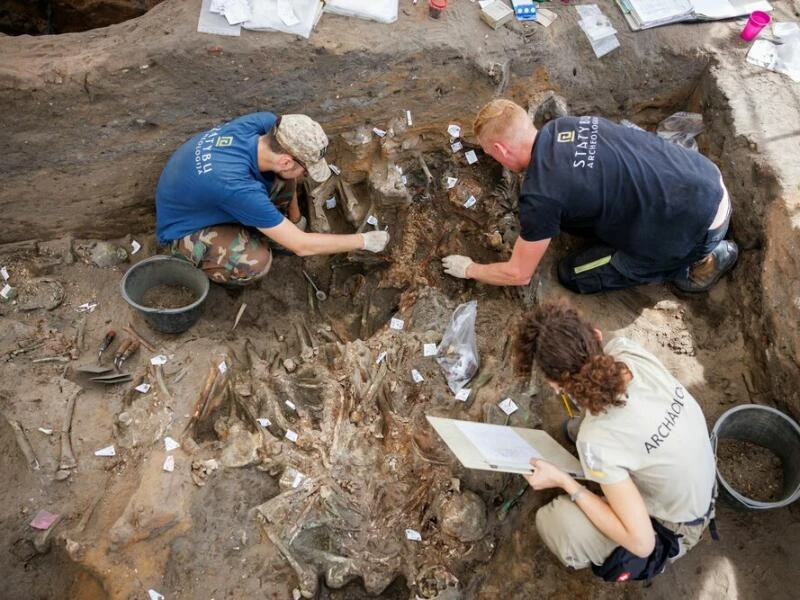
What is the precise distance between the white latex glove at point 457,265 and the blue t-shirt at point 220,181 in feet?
3.68

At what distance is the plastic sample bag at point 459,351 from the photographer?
3.94 m

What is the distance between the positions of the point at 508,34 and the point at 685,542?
136 inches

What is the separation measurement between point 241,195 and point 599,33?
9.55ft

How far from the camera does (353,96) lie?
14.7ft

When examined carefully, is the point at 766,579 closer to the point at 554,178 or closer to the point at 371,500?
the point at 371,500

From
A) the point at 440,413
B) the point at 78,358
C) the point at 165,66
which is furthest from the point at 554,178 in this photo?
the point at 78,358

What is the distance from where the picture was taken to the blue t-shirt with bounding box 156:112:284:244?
12.3 feet

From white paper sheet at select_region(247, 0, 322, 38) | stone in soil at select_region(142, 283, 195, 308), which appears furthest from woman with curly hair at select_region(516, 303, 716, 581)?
white paper sheet at select_region(247, 0, 322, 38)

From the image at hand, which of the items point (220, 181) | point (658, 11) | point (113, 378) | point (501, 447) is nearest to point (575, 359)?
point (501, 447)

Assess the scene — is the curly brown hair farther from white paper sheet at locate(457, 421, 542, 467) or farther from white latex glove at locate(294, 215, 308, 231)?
white latex glove at locate(294, 215, 308, 231)

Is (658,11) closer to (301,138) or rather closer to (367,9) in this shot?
(367,9)

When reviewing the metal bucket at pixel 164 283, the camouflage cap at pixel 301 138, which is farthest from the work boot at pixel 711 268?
the metal bucket at pixel 164 283

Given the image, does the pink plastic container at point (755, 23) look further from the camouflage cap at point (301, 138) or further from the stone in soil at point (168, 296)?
the stone in soil at point (168, 296)

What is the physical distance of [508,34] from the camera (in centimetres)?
459
